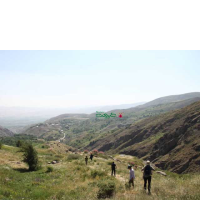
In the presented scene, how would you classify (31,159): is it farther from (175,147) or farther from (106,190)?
(175,147)

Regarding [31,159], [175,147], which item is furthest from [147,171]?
[175,147]

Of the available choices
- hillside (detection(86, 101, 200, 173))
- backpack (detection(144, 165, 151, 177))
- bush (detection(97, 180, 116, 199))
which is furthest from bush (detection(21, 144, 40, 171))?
hillside (detection(86, 101, 200, 173))

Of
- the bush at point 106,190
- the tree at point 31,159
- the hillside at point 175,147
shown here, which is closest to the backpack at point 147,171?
the bush at point 106,190

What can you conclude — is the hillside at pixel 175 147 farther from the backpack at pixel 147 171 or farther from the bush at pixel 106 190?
the bush at pixel 106 190

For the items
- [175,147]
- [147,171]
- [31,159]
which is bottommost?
[175,147]

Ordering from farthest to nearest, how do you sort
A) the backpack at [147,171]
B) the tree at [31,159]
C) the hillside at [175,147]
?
the hillside at [175,147] < the tree at [31,159] < the backpack at [147,171]

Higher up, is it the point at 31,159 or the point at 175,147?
the point at 31,159

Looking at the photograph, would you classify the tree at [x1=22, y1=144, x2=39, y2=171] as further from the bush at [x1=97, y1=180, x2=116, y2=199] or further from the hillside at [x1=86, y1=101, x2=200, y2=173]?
the hillside at [x1=86, y1=101, x2=200, y2=173]
